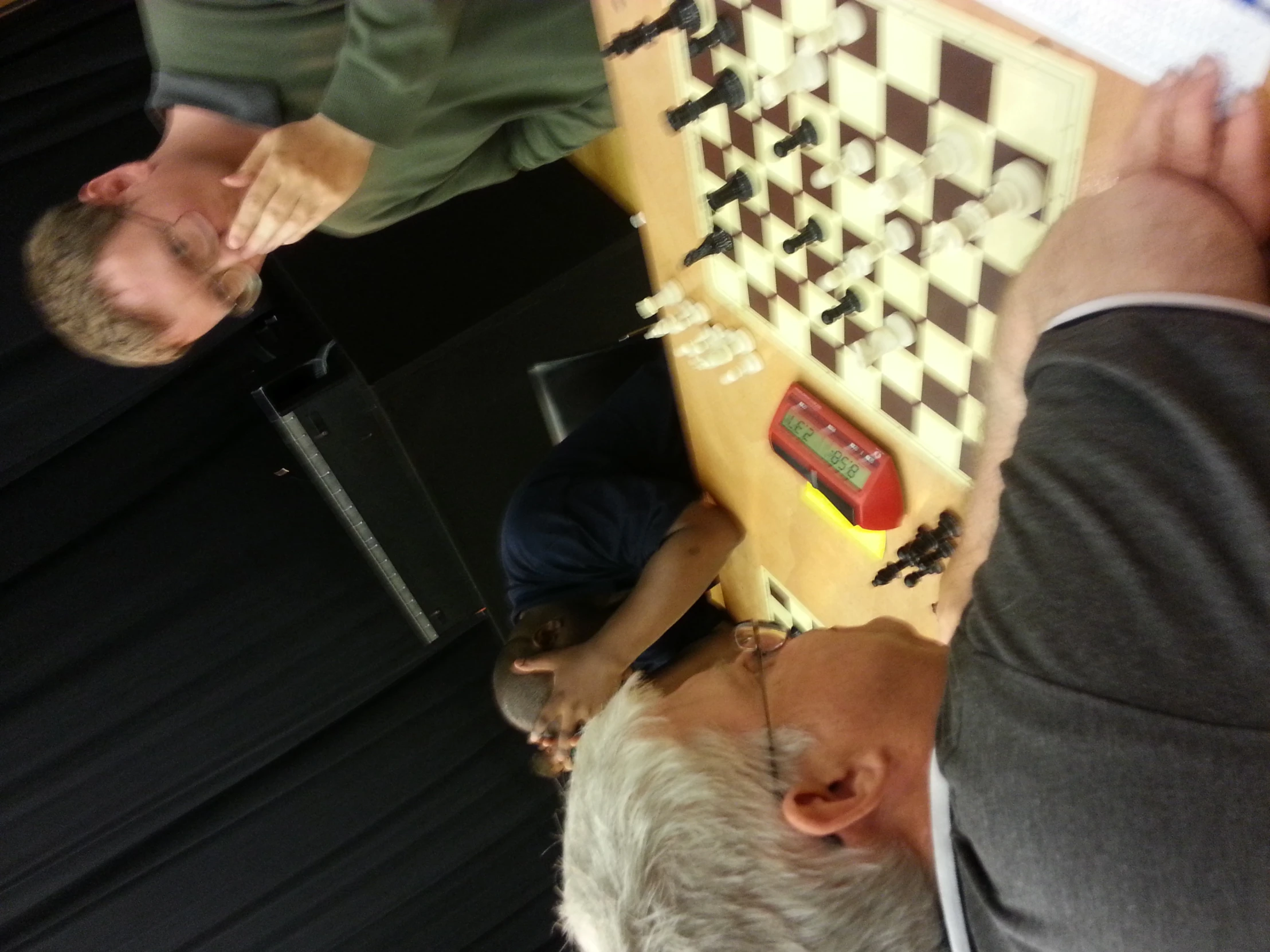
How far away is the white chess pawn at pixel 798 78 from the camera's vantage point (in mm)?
788

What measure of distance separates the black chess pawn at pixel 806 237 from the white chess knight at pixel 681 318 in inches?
12.5

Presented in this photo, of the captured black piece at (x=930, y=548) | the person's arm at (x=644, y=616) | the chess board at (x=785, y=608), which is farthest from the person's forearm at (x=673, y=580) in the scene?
the captured black piece at (x=930, y=548)

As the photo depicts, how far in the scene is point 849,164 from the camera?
819 millimetres

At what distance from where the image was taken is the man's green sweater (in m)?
1.08

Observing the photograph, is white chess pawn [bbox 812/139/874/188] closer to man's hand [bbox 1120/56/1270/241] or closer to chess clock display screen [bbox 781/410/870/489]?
man's hand [bbox 1120/56/1270/241]

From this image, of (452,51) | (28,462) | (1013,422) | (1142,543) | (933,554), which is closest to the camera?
(1142,543)

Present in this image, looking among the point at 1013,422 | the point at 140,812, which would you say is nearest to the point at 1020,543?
the point at 1013,422

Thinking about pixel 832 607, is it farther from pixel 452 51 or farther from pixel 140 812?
pixel 140 812

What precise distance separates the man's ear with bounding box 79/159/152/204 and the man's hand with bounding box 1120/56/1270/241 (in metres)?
1.43

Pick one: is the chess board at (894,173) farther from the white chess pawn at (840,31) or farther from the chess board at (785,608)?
the chess board at (785,608)

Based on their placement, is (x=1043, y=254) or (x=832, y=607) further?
(x=832, y=607)

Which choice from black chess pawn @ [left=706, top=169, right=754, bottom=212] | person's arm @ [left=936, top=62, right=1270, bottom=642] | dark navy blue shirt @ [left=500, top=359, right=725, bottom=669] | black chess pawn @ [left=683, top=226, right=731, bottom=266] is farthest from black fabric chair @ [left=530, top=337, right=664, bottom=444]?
person's arm @ [left=936, top=62, right=1270, bottom=642]

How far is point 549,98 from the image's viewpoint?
1.48 meters

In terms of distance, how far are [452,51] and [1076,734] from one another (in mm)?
1241
